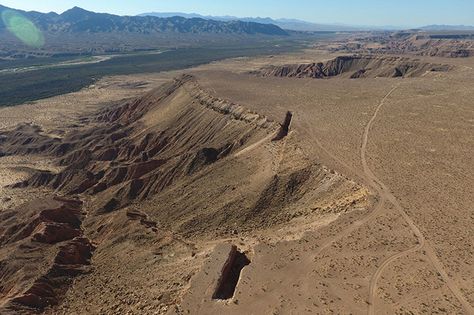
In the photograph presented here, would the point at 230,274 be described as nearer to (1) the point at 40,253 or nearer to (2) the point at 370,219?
(2) the point at 370,219

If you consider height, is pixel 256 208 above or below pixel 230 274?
above

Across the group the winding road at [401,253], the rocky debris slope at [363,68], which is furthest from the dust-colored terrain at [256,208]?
the rocky debris slope at [363,68]

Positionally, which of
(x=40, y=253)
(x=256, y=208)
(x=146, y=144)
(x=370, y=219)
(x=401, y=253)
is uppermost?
(x=370, y=219)

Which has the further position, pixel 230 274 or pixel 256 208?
pixel 256 208

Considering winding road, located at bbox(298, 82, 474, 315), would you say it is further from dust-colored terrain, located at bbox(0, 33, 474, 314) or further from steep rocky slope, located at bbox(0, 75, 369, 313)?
steep rocky slope, located at bbox(0, 75, 369, 313)

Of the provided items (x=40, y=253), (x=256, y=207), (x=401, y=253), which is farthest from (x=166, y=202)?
(x=401, y=253)

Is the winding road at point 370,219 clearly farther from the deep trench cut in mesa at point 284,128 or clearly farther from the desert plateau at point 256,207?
the deep trench cut in mesa at point 284,128
